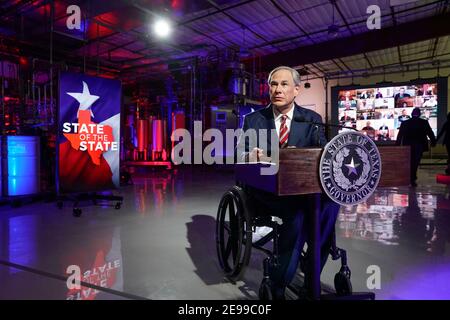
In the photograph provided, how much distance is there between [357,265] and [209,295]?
114cm

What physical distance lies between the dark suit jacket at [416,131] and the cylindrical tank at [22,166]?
672cm

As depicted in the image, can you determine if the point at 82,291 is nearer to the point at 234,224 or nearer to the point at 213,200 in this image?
the point at 234,224

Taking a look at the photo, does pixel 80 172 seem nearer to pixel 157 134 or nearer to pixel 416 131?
pixel 157 134

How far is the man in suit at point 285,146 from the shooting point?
146 cm

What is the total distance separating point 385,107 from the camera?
11.8 metres

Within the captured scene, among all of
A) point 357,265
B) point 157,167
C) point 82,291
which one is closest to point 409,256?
point 357,265

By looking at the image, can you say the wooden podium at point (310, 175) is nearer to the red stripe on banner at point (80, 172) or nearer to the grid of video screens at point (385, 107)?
the red stripe on banner at point (80, 172)

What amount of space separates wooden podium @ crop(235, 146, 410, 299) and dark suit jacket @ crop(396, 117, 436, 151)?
18.2ft

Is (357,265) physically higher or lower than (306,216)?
lower

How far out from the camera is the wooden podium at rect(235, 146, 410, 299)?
119 cm

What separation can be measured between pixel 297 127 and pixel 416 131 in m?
5.79

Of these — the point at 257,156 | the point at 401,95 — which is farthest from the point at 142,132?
the point at 401,95
